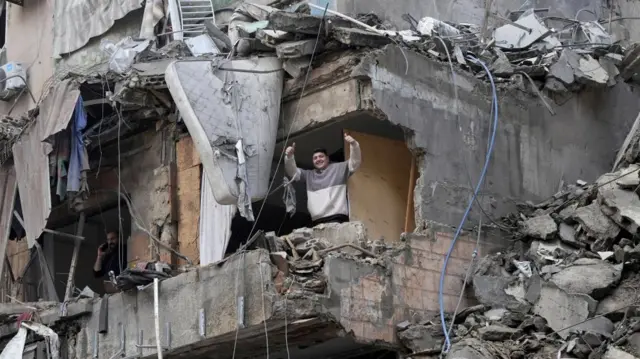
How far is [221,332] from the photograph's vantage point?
12.7 meters

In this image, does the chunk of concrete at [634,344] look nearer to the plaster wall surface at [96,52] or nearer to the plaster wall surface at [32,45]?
the plaster wall surface at [96,52]

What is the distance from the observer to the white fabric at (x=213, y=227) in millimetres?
14062

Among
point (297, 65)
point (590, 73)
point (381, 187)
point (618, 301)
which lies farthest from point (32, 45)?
point (618, 301)

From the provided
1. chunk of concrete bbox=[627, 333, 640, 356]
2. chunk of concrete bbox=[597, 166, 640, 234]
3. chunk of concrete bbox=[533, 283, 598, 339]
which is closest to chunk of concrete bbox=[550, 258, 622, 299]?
chunk of concrete bbox=[533, 283, 598, 339]

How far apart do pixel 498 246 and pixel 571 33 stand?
4249mm

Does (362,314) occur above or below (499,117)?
below

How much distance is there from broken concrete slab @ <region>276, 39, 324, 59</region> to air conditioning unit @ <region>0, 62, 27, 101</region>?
7.35 m

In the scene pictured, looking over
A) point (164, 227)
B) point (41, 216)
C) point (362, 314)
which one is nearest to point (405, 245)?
point (362, 314)

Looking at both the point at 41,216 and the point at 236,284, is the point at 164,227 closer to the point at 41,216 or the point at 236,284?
the point at 41,216

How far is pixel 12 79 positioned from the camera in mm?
19344

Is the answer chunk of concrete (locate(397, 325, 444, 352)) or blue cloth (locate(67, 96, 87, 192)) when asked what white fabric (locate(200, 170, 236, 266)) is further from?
chunk of concrete (locate(397, 325, 444, 352))

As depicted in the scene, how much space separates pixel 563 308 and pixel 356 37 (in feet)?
12.0

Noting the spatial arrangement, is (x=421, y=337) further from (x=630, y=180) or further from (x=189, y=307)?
(x=630, y=180)

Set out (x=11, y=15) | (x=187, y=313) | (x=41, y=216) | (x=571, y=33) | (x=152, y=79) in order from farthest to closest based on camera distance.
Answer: (x=11, y=15)
(x=571, y=33)
(x=41, y=216)
(x=152, y=79)
(x=187, y=313)
